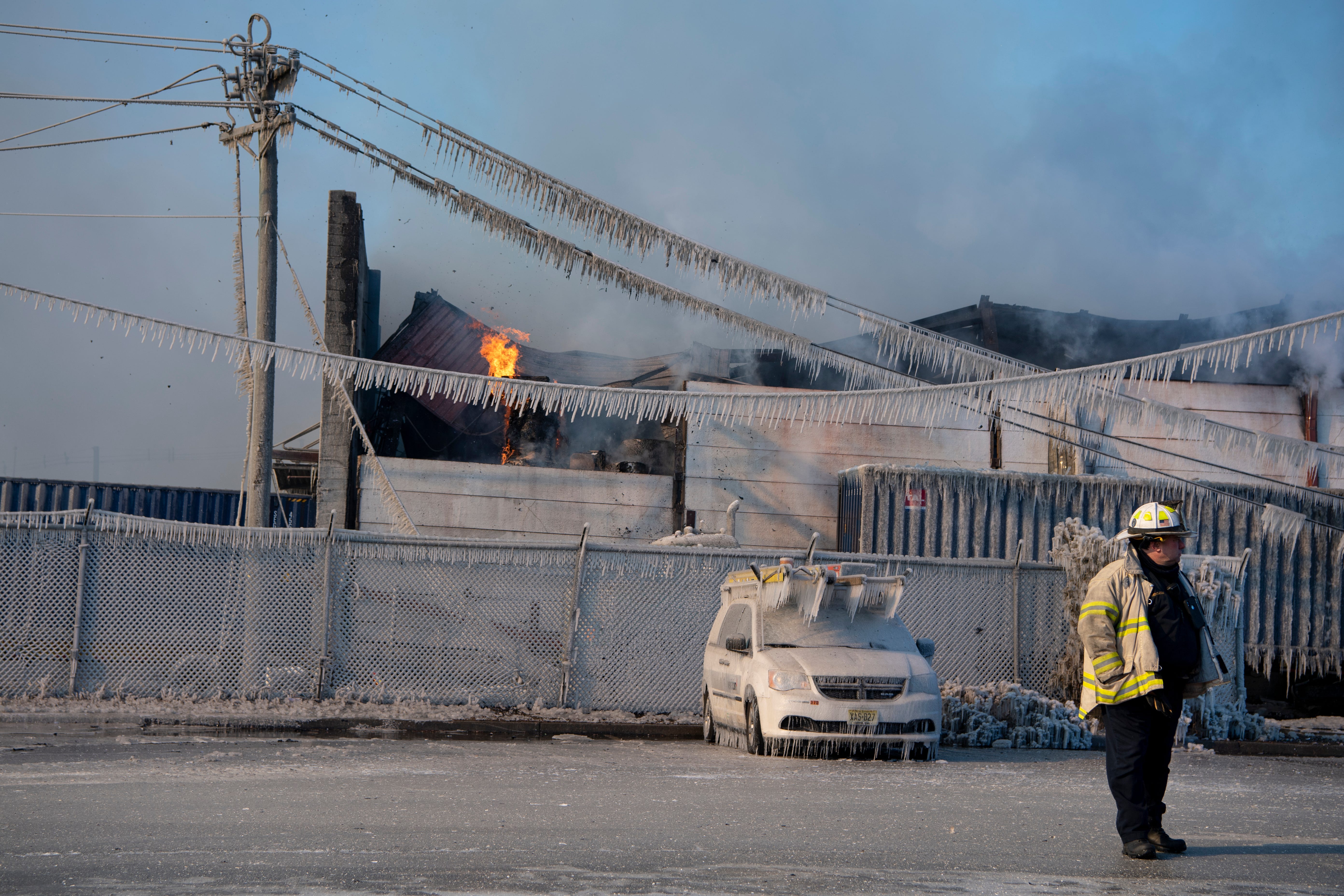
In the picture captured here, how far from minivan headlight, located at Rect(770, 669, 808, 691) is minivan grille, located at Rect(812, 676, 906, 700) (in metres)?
0.08

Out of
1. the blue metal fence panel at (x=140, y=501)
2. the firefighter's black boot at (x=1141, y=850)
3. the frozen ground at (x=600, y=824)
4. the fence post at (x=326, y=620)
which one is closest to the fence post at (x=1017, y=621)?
the frozen ground at (x=600, y=824)

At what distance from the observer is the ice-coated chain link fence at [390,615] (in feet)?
34.4

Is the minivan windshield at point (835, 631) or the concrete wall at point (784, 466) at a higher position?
the concrete wall at point (784, 466)

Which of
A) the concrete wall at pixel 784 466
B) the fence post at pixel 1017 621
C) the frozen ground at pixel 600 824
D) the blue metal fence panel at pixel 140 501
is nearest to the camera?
the frozen ground at pixel 600 824

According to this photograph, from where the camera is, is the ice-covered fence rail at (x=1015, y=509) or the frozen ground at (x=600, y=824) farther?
the ice-covered fence rail at (x=1015, y=509)

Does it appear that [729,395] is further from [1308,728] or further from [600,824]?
[1308,728]

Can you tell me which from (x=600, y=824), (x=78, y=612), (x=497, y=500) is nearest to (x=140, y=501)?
(x=497, y=500)

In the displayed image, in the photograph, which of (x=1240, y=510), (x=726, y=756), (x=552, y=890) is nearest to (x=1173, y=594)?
(x=552, y=890)

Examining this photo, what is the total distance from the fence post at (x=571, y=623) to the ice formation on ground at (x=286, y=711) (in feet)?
0.86

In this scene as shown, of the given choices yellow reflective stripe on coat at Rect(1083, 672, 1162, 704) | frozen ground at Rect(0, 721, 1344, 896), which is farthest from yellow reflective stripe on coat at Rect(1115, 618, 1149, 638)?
frozen ground at Rect(0, 721, 1344, 896)

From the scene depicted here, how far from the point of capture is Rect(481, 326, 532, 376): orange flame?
23.1 metres

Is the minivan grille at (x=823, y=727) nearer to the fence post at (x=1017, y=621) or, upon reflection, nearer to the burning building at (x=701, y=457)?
the fence post at (x=1017, y=621)

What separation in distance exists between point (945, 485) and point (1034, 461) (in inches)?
158

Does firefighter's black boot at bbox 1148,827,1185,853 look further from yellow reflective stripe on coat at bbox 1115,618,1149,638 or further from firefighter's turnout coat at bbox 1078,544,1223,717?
yellow reflective stripe on coat at bbox 1115,618,1149,638
